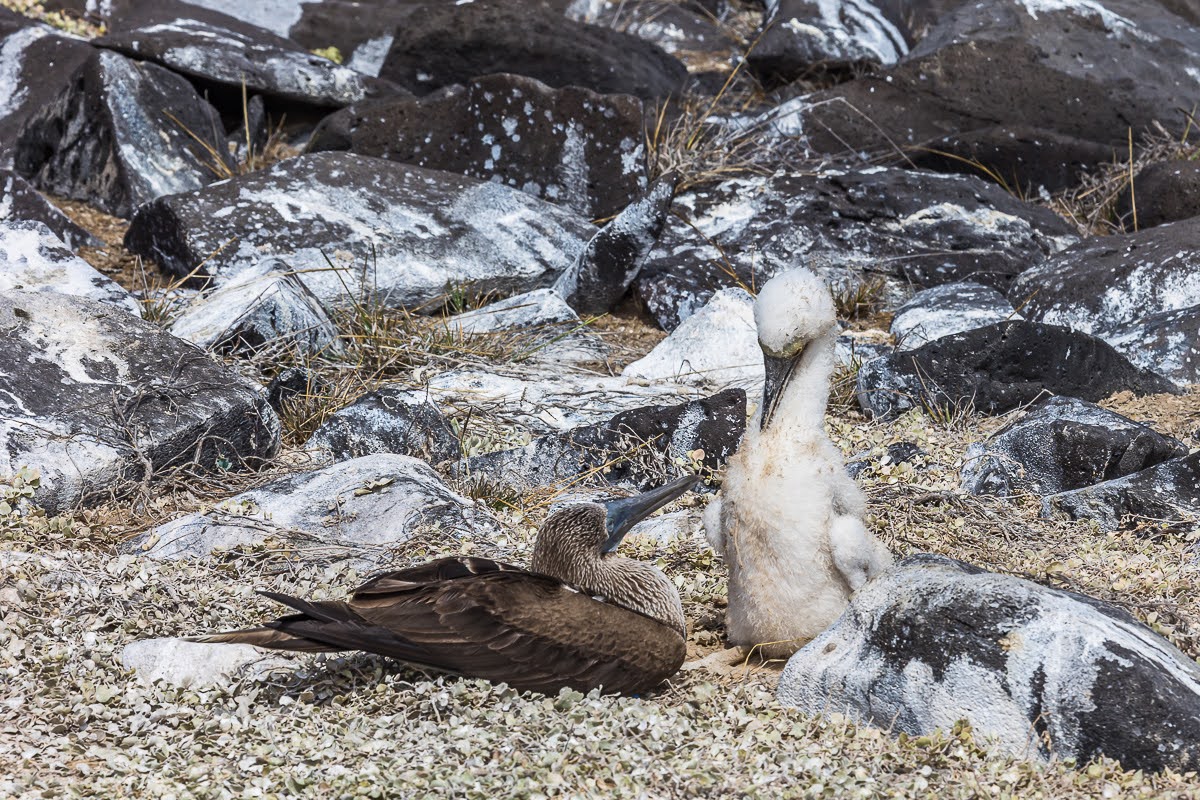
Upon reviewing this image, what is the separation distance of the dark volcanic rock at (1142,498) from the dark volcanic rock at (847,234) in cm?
358

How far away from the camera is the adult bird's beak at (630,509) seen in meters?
4.02

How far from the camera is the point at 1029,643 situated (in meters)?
3.33

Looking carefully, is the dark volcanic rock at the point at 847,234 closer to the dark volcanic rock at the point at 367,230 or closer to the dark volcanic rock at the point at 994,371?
the dark volcanic rock at the point at 367,230

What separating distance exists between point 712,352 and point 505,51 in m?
5.38

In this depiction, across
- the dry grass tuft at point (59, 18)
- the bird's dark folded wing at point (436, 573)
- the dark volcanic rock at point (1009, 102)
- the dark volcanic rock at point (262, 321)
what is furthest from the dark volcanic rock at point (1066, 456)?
the dry grass tuft at point (59, 18)

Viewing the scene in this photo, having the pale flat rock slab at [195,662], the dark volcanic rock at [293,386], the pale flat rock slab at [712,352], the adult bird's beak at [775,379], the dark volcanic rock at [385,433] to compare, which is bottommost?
the dark volcanic rock at [293,386]

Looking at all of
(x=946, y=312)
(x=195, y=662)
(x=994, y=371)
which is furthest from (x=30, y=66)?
(x=195, y=662)

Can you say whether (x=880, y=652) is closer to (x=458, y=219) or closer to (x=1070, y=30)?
(x=458, y=219)

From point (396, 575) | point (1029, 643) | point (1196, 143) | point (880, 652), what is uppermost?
point (1196, 143)

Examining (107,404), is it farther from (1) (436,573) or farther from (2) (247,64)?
Result: (2) (247,64)

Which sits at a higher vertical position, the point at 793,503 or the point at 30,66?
the point at 793,503

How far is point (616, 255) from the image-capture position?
8188 mm

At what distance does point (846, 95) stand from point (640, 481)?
19.9 feet

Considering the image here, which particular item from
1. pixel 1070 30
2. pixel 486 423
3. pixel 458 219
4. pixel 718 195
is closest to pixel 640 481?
pixel 486 423
